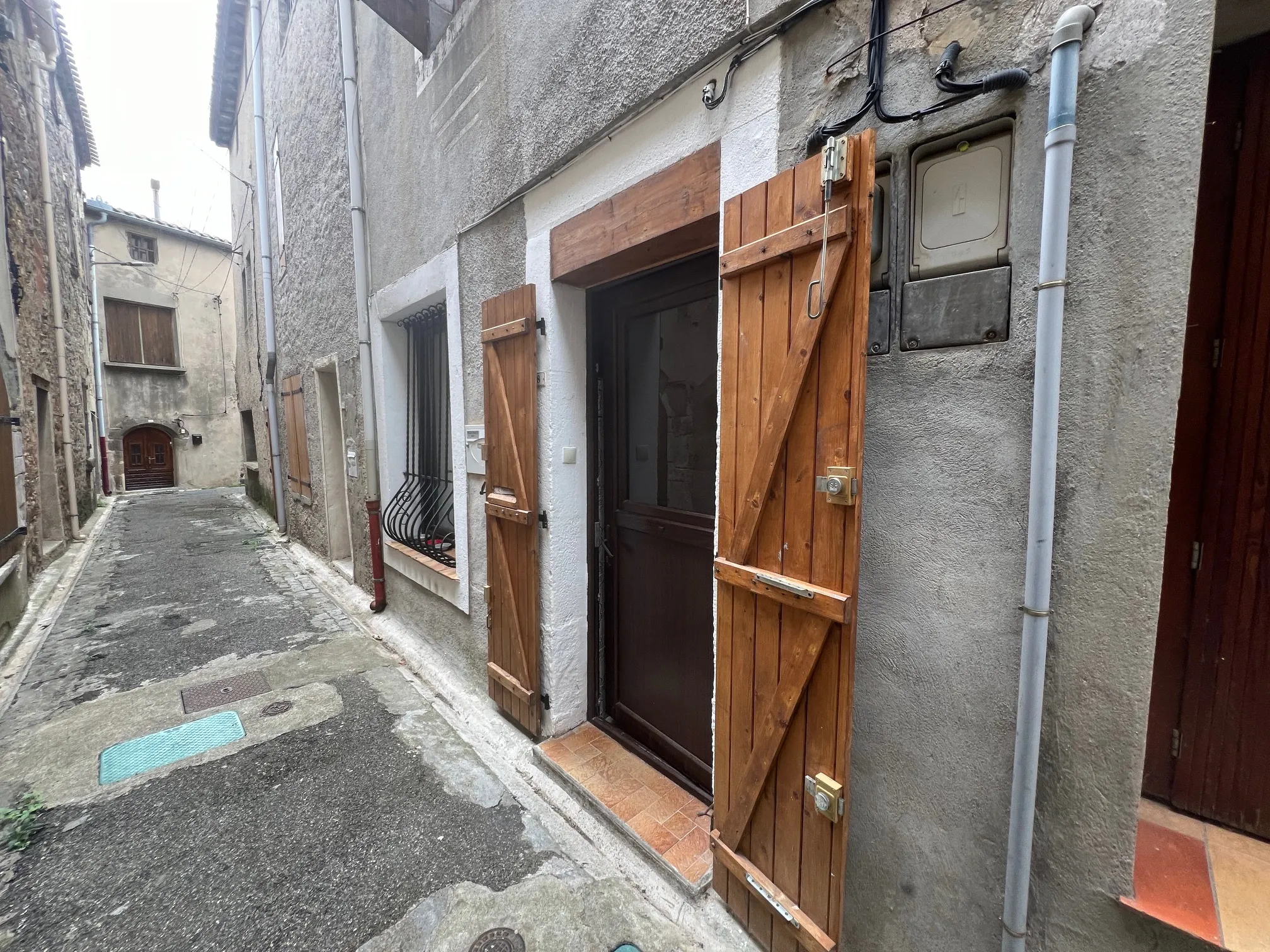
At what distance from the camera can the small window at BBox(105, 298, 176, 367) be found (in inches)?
601

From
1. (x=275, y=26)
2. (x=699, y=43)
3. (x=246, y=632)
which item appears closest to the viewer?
(x=699, y=43)

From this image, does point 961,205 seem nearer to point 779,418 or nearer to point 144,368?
point 779,418

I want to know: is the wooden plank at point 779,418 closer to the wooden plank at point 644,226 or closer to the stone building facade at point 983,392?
the stone building facade at point 983,392

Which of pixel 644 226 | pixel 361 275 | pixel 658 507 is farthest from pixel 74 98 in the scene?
pixel 658 507

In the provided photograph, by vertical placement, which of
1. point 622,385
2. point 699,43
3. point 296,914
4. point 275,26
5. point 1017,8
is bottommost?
point 296,914

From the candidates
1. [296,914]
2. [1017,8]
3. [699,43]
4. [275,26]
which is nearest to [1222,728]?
[1017,8]

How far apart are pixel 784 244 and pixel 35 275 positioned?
9.97 m

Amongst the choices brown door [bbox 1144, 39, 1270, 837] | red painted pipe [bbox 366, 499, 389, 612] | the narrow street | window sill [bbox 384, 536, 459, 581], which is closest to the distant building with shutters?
red painted pipe [bbox 366, 499, 389, 612]

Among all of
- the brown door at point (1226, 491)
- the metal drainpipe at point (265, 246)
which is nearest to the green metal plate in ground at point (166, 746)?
the brown door at point (1226, 491)

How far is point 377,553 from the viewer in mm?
4770

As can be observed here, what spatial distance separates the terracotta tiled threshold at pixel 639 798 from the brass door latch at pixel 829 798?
0.80 metres

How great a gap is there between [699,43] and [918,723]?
89.9 inches

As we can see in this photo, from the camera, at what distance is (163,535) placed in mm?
8664

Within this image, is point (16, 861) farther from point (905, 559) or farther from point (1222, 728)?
point (1222, 728)
